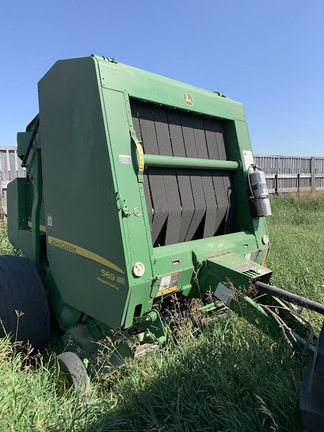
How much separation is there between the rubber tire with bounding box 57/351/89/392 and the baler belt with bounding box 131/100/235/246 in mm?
1092

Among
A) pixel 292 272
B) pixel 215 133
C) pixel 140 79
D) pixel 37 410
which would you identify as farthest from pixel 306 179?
pixel 37 410

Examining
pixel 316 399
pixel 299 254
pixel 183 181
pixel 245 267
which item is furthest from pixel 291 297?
pixel 299 254

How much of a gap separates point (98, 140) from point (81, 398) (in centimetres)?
178

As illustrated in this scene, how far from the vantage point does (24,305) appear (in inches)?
112

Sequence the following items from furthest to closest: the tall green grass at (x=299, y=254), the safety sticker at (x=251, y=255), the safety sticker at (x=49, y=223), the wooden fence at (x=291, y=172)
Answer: the wooden fence at (x=291, y=172) → the tall green grass at (x=299, y=254) → the safety sticker at (x=251, y=255) → the safety sticker at (x=49, y=223)

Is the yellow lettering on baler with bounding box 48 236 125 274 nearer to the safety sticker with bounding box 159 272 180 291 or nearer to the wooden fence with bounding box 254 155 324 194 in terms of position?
the safety sticker with bounding box 159 272 180 291

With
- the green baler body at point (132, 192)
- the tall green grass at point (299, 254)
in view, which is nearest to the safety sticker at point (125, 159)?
the green baler body at point (132, 192)

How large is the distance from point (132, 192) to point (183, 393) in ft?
4.45

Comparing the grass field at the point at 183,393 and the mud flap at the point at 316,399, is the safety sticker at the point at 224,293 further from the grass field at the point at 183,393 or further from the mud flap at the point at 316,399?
the mud flap at the point at 316,399

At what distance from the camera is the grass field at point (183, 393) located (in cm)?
183

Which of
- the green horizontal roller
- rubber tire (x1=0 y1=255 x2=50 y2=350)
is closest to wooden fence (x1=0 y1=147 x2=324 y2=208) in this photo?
the green horizontal roller

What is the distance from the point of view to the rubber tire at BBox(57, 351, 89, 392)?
7.70ft

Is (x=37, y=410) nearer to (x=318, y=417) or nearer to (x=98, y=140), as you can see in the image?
(x=318, y=417)

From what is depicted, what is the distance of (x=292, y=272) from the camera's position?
4590mm
